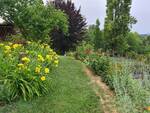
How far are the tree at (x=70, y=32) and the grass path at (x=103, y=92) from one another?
1585 centimetres

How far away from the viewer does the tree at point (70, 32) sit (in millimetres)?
28484

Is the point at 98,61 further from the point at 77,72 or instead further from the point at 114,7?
the point at 114,7

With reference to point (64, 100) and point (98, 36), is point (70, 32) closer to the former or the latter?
point (98, 36)

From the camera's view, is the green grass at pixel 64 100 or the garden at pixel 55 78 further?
→ the garden at pixel 55 78

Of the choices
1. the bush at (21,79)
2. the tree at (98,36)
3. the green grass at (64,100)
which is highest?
the tree at (98,36)

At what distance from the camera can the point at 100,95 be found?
32.0 ft

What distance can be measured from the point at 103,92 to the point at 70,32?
1911 cm

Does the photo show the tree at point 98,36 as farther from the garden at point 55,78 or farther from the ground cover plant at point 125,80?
the ground cover plant at point 125,80

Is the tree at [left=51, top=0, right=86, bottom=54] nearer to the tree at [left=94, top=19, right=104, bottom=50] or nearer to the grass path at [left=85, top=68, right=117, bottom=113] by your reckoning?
the tree at [left=94, top=19, right=104, bottom=50]

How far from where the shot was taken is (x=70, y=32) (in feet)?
95.2

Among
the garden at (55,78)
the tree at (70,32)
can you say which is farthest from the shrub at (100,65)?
the tree at (70,32)

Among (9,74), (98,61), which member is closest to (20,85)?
(9,74)

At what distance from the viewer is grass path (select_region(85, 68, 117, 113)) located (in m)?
8.69

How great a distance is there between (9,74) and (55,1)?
2230cm
